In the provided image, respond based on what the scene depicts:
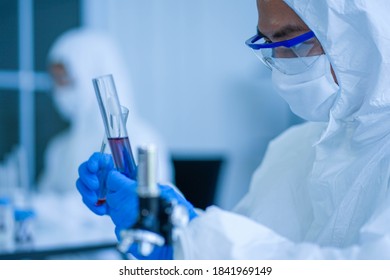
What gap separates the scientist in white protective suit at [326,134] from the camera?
0.91m

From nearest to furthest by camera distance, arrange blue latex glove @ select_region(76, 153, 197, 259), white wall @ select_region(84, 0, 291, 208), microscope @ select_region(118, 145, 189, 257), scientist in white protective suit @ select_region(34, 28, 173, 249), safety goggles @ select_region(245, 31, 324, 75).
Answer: microscope @ select_region(118, 145, 189, 257) → blue latex glove @ select_region(76, 153, 197, 259) → safety goggles @ select_region(245, 31, 324, 75) → scientist in white protective suit @ select_region(34, 28, 173, 249) → white wall @ select_region(84, 0, 291, 208)

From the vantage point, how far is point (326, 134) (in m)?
1.16

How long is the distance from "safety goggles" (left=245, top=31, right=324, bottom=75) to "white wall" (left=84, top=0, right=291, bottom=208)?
2909mm

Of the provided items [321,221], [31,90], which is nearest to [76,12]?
[31,90]

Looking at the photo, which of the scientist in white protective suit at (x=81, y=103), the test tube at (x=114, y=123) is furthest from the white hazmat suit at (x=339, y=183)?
the scientist in white protective suit at (x=81, y=103)

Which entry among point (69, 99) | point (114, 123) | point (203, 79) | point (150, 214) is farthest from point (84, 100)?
point (150, 214)

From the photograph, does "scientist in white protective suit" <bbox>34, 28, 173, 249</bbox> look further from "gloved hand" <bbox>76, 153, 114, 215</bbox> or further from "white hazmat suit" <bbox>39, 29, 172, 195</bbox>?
"gloved hand" <bbox>76, 153, 114, 215</bbox>

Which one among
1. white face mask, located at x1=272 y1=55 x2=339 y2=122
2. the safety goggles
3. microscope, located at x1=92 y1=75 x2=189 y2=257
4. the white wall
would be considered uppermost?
the safety goggles

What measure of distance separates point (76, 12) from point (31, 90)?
0.63 metres

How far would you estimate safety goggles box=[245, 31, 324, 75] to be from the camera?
1.13m

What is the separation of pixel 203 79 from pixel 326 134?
3158 millimetres

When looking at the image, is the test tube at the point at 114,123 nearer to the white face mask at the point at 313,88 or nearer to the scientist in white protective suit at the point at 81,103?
the white face mask at the point at 313,88

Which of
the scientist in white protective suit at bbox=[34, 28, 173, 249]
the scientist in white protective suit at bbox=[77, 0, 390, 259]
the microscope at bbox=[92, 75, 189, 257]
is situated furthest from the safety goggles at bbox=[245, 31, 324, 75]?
Answer: the scientist in white protective suit at bbox=[34, 28, 173, 249]
